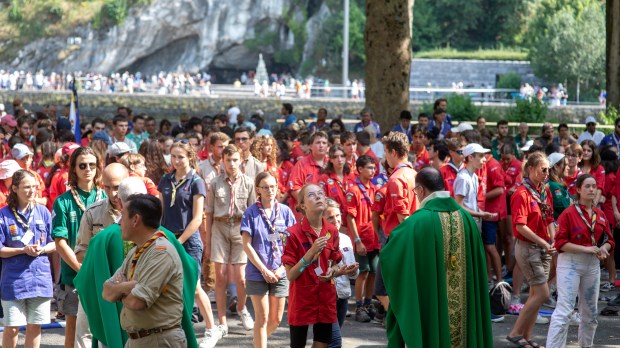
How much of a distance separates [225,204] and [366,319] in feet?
6.34

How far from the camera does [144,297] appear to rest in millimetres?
5406

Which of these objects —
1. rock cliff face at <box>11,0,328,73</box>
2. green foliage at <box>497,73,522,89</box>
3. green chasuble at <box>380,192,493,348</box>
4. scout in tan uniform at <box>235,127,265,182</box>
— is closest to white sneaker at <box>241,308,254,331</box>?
scout in tan uniform at <box>235,127,265,182</box>

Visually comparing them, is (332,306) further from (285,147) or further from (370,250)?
(285,147)

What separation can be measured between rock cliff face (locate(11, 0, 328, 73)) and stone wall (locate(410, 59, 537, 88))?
13.5 m

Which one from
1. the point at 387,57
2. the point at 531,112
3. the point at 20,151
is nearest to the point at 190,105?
the point at 531,112

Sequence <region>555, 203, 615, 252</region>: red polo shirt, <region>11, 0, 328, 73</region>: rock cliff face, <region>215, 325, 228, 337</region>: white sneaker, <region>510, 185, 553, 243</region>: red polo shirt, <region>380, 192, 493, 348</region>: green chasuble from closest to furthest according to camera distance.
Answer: <region>380, 192, 493, 348</region>: green chasuble
<region>555, 203, 615, 252</region>: red polo shirt
<region>510, 185, 553, 243</region>: red polo shirt
<region>215, 325, 228, 337</region>: white sneaker
<region>11, 0, 328, 73</region>: rock cliff face

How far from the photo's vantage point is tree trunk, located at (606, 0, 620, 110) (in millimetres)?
23188

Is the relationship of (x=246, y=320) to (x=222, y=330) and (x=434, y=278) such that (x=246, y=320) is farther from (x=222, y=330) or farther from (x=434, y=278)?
(x=434, y=278)

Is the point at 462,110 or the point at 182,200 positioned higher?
the point at 182,200

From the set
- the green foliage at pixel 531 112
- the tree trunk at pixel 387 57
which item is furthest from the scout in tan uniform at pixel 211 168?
the green foliage at pixel 531 112

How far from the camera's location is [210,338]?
919cm

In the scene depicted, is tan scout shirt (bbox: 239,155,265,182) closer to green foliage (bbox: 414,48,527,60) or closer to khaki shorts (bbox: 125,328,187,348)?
khaki shorts (bbox: 125,328,187,348)

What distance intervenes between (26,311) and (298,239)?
2296 millimetres

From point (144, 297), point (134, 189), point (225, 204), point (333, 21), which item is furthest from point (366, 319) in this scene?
point (333, 21)
